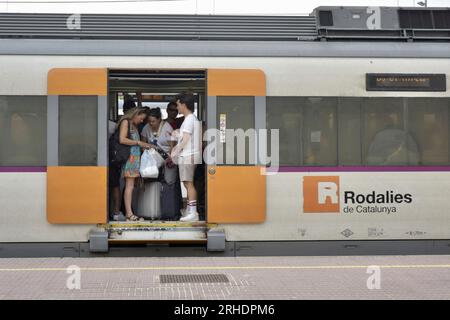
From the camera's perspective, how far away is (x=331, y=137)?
10203 millimetres

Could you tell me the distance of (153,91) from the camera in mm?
11703

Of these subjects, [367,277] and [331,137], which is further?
[331,137]

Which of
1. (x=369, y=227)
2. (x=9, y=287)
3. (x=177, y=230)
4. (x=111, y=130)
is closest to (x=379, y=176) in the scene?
(x=369, y=227)

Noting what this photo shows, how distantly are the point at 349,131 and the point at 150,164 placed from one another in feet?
8.96

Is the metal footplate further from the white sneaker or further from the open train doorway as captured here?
the white sneaker

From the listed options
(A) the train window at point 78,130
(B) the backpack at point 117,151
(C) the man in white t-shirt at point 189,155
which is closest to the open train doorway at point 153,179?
(B) the backpack at point 117,151

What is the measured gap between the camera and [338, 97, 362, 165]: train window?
1022 cm

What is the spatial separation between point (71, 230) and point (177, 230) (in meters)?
1.36

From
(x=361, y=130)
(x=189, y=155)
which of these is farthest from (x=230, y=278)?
(x=361, y=130)

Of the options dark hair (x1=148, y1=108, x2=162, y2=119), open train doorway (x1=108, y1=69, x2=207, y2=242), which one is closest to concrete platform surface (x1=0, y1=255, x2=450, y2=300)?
open train doorway (x1=108, y1=69, x2=207, y2=242)

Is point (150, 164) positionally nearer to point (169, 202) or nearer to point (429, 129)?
point (169, 202)

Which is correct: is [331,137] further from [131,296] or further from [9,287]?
[9,287]

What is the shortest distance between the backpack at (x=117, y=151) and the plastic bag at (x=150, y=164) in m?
0.24

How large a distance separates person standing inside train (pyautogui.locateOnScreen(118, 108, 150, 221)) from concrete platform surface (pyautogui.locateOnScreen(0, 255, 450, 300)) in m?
0.93
